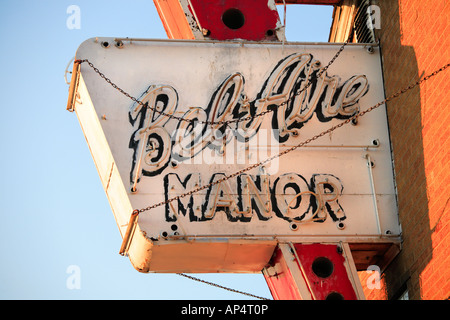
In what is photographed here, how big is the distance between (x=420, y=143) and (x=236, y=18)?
334 cm

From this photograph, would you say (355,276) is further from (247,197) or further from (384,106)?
(384,106)

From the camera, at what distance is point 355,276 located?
12.1 metres

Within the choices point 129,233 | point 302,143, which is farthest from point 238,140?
point 129,233

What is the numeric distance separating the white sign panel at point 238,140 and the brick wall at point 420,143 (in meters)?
0.30

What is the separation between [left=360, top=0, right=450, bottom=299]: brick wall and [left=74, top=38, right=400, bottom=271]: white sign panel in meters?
0.30

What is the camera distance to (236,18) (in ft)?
45.6

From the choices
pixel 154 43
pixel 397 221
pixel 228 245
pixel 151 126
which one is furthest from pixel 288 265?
pixel 154 43

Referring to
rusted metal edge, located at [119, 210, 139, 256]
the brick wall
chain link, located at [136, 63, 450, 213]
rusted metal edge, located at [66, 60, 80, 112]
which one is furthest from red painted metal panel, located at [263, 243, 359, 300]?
rusted metal edge, located at [66, 60, 80, 112]

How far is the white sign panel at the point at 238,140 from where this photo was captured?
12406mm

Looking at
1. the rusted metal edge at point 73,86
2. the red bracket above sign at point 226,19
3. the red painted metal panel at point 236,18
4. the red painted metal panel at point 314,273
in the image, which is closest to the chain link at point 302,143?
the red painted metal panel at point 314,273

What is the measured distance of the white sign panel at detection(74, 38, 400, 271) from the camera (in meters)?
12.4

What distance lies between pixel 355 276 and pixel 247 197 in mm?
1636

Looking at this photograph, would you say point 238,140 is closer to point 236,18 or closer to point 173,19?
point 236,18
